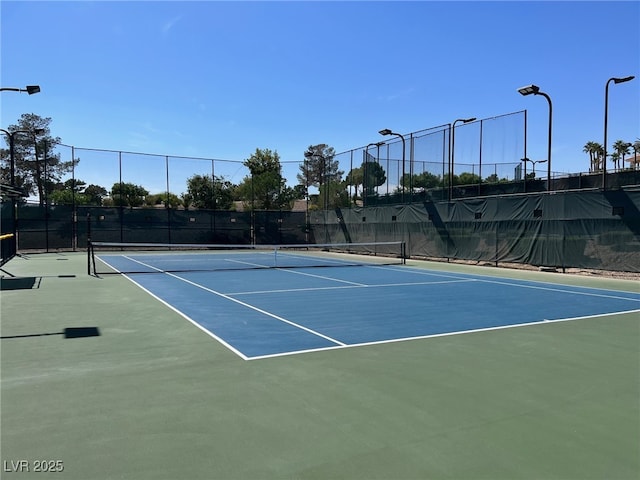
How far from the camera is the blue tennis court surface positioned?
6059 mm

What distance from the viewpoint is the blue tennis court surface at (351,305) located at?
6059mm

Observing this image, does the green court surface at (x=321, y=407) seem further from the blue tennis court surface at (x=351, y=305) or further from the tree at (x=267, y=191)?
the tree at (x=267, y=191)

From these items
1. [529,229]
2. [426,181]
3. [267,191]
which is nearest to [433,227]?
[426,181]

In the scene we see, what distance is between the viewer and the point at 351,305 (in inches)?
331

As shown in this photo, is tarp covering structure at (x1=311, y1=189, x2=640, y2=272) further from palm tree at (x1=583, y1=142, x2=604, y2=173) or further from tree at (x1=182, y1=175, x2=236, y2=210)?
palm tree at (x1=583, y1=142, x2=604, y2=173)

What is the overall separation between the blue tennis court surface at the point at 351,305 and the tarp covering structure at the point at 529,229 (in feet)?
10.9

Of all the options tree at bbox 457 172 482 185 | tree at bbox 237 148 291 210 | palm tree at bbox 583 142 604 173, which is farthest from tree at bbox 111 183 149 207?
palm tree at bbox 583 142 604 173

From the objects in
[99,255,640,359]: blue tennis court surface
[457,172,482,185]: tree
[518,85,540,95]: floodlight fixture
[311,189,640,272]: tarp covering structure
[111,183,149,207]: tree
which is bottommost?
[99,255,640,359]: blue tennis court surface

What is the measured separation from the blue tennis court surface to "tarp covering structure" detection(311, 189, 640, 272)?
130 inches

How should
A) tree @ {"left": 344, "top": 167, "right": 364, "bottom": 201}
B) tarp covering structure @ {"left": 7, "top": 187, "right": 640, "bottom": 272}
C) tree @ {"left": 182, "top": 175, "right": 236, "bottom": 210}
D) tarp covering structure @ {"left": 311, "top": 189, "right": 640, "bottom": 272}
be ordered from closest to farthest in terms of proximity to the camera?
tarp covering structure @ {"left": 311, "top": 189, "right": 640, "bottom": 272} → tarp covering structure @ {"left": 7, "top": 187, "right": 640, "bottom": 272} → tree @ {"left": 344, "top": 167, "right": 364, "bottom": 201} → tree @ {"left": 182, "top": 175, "right": 236, "bottom": 210}

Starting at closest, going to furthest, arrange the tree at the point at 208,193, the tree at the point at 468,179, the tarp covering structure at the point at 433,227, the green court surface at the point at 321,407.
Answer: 1. the green court surface at the point at 321,407
2. the tarp covering structure at the point at 433,227
3. the tree at the point at 468,179
4. the tree at the point at 208,193

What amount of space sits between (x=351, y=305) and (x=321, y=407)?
4823 mm

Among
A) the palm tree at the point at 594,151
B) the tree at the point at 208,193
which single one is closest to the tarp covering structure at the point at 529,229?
the tree at the point at 208,193

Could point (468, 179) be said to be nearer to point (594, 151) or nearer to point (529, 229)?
point (529, 229)
